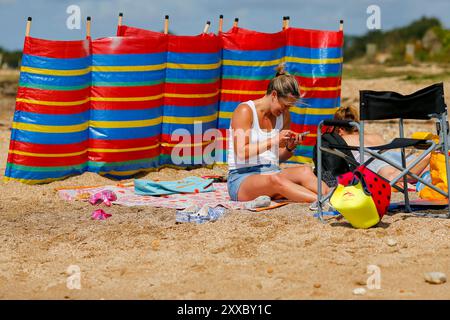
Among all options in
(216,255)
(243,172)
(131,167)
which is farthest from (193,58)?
(216,255)

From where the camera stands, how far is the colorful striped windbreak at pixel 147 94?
732 centimetres

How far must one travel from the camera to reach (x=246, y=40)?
8.48 metres

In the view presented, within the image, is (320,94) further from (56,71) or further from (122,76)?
(56,71)

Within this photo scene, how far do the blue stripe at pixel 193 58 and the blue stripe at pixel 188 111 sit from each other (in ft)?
1.58

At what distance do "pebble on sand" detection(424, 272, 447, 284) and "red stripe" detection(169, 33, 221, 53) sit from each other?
4.62m

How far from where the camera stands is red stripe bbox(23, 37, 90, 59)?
7.25 metres

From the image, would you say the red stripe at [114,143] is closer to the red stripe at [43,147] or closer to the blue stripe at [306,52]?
the red stripe at [43,147]

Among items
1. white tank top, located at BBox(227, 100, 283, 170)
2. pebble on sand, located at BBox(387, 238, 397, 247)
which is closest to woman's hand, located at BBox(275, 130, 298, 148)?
white tank top, located at BBox(227, 100, 283, 170)

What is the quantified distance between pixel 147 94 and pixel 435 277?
442 cm

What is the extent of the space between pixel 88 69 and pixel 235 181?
7.14 feet

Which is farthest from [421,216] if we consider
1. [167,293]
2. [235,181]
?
[167,293]

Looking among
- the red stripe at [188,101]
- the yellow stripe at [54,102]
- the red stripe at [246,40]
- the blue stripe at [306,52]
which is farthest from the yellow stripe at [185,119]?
the blue stripe at [306,52]

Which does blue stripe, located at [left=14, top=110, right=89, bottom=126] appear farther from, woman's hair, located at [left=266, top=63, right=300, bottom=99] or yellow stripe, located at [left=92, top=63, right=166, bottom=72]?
woman's hair, located at [left=266, top=63, right=300, bottom=99]
